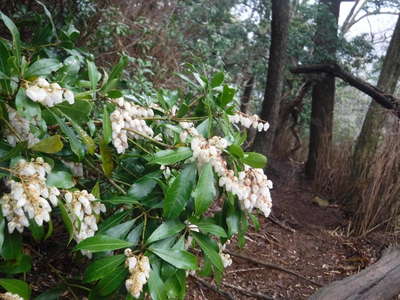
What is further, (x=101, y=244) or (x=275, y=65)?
(x=275, y=65)

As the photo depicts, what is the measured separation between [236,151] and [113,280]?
48cm

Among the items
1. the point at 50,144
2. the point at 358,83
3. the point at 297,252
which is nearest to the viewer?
the point at 50,144

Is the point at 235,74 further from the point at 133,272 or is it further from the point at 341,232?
the point at 133,272

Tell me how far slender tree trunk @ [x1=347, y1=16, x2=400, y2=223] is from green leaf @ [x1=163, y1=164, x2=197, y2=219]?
10.5 ft

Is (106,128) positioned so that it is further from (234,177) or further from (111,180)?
(234,177)

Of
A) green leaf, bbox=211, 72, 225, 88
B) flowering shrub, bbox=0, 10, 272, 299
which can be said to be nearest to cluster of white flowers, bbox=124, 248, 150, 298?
flowering shrub, bbox=0, 10, 272, 299

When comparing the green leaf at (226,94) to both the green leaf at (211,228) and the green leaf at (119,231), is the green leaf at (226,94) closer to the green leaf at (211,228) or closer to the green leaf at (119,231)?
the green leaf at (211,228)

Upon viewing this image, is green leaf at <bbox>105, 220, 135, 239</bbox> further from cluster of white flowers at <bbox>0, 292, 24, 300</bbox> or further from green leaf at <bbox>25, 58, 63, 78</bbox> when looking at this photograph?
green leaf at <bbox>25, 58, 63, 78</bbox>

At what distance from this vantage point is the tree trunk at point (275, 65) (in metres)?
3.78

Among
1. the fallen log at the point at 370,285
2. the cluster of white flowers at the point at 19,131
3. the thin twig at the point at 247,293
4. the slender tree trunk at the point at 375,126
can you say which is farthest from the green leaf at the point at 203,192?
the slender tree trunk at the point at 375,126

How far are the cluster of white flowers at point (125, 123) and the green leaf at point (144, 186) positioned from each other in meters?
0.11

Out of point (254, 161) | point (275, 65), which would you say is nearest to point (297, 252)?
point (275, 65)

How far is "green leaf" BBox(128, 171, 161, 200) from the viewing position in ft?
3.65

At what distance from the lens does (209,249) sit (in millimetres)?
1152
